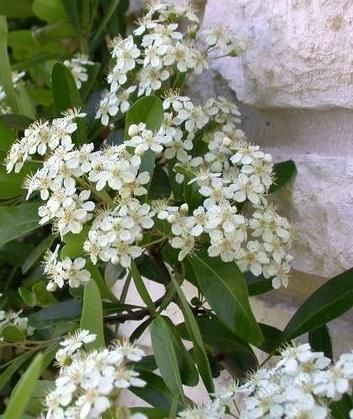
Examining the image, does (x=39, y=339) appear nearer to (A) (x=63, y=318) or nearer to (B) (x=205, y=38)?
(A) (x=63, y=318)

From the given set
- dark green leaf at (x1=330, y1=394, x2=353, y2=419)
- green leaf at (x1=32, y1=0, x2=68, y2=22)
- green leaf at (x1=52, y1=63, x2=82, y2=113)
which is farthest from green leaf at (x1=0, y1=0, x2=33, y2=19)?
dark green leaf at (x1=330, y1=394, x2=353, y2=419)

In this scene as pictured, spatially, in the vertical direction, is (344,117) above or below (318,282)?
above

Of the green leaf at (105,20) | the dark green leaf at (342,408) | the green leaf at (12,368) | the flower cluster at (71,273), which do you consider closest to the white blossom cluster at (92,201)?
the flower cluster at (71,273)

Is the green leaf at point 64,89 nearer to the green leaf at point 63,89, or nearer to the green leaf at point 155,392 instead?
the green leaf at point 63,89

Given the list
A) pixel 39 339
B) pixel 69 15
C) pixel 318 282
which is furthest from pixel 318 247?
pixel 69 15

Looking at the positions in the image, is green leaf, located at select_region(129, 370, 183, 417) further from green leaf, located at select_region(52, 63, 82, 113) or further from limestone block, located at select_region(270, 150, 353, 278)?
green leaf, located at select_region(52, 63, 82, 113)

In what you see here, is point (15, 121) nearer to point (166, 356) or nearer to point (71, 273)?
point (71, 273)

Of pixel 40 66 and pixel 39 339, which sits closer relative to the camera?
pixel 39 339
